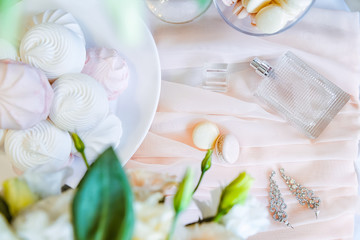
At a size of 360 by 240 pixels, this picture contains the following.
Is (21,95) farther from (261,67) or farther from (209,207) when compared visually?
(261,67)

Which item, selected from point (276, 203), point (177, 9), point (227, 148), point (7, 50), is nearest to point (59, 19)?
point (7, 50)

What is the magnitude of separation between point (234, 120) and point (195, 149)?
84 mm

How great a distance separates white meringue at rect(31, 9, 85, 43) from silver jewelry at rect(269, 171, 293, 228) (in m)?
0.40

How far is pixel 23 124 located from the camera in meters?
0.36

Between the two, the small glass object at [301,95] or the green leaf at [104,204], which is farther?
the small glass object at [301,95]

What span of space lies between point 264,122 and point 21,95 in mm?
402

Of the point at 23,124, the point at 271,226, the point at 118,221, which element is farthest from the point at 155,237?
the point at 271,226

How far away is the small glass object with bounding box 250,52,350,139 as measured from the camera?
0.60m

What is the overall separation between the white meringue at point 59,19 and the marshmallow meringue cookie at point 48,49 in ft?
0.17

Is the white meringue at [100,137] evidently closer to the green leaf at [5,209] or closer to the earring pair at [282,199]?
the green leaf at [5,209]

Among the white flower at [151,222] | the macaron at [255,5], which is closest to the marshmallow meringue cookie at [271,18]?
the macaron at [255,5]

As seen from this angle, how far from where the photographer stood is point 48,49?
385 millimetres

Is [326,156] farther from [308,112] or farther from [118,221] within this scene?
[118,221]

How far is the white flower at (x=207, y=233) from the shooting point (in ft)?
0.76
